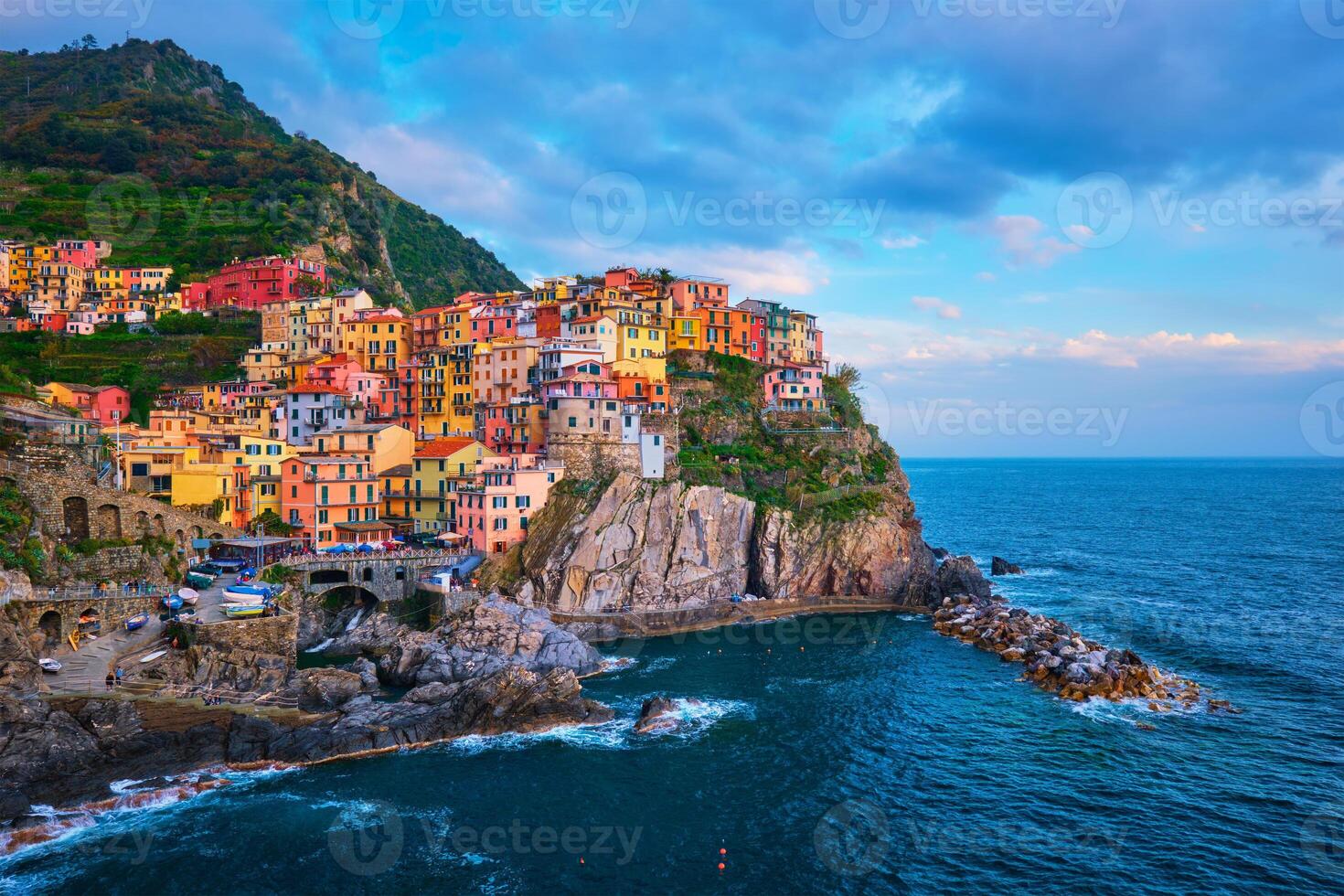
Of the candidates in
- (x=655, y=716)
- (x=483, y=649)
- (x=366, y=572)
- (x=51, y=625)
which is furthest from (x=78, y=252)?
(x=655, y=716)

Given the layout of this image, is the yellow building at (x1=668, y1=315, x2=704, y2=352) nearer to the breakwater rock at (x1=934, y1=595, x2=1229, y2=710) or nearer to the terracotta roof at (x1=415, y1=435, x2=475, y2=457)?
the terracotta roof at (x1=415, y1=435, x2=475, y2=457)

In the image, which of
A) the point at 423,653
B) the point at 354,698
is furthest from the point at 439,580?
the point at 354,698

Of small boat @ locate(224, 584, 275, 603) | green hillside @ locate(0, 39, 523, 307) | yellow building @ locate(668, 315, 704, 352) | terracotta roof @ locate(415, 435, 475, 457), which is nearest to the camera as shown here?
small boat @ locate(224, 584, 275, 603)

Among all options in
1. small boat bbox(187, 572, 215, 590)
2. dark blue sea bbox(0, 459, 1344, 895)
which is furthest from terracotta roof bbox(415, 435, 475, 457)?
dark blue sea bbox(0, 459, 1344, 895)

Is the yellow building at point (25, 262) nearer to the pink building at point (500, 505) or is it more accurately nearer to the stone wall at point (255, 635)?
the pink building at point (500, 505)

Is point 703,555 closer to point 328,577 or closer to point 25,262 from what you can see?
point 328,577

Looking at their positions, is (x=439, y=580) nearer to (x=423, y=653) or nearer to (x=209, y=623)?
(x=423, y=653)

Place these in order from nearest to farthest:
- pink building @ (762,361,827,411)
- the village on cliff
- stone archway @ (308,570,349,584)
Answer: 1. stone archway @ (308,570,349,584)
2. the village on cliff
3. pink building @ (762,361,827,411)
